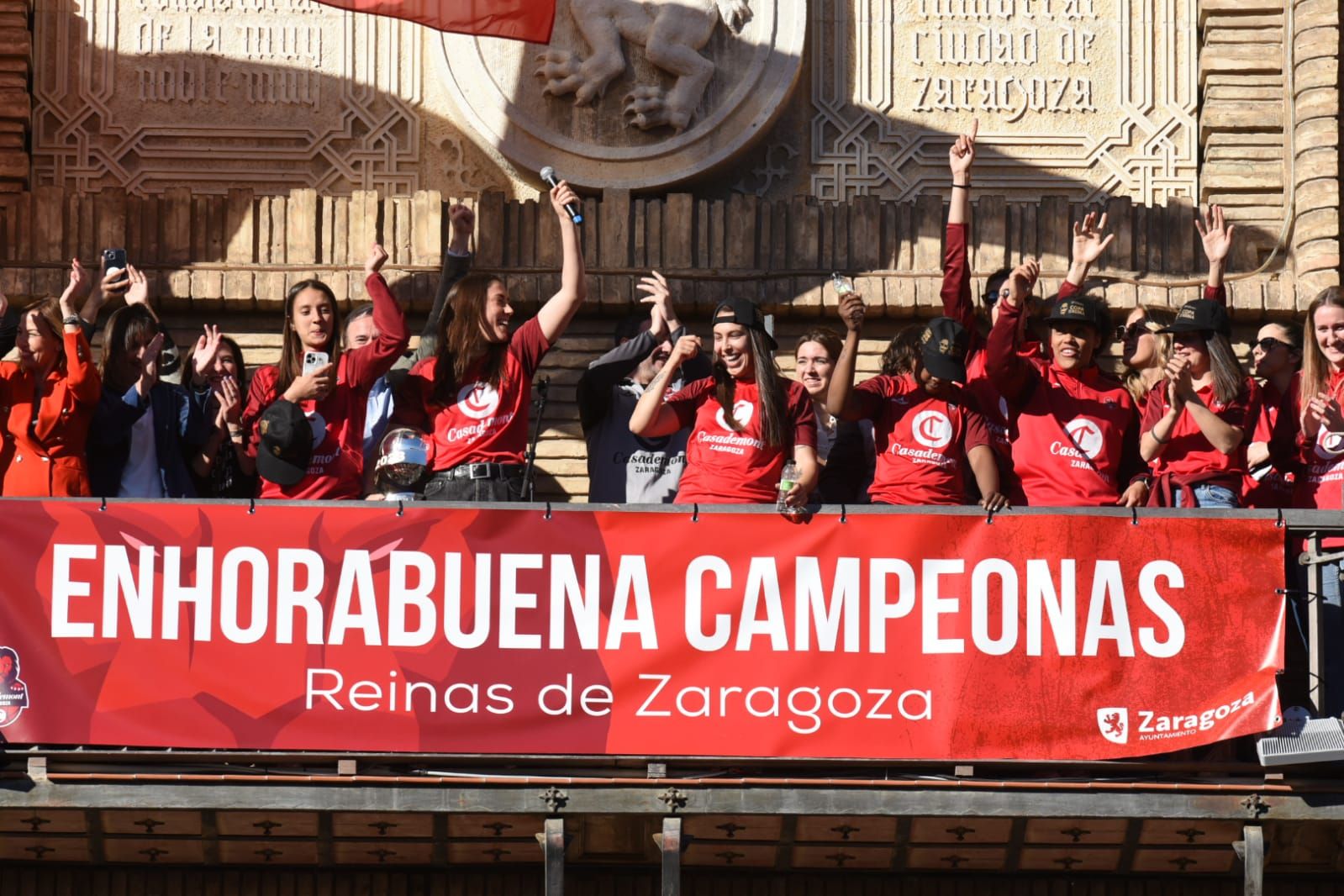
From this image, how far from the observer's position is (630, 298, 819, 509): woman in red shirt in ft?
34.0

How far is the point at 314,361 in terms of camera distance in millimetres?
10516

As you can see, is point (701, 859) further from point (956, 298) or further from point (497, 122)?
point (497, 122)

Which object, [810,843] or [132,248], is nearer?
[810,843]

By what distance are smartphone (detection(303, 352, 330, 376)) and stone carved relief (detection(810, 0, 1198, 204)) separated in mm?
4403

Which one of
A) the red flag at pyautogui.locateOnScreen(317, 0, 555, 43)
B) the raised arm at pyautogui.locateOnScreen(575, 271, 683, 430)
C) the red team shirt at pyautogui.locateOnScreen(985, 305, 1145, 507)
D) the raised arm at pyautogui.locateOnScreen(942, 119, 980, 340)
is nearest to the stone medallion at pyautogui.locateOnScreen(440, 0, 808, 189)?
the red flag at pyautogui.locateOnScreen(317, 0, 555, 43)

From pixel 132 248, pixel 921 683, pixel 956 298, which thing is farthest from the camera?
pixel 132 248

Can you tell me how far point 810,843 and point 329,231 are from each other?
474 centimetres

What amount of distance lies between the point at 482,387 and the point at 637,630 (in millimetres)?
1335

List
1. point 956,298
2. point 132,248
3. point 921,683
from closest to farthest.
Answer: point 921,683, point 956,298, point 132,248

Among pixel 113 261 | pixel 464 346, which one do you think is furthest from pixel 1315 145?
pixel 113 261

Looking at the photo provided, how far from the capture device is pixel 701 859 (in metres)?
10.7

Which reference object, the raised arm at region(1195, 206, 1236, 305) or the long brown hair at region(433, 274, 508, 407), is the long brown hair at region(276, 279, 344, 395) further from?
the raised arm at region(1195, 206, 1236, 305)

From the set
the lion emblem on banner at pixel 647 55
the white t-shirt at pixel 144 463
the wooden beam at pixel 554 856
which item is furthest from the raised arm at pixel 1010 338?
the white t-shirt at pixel 144 463

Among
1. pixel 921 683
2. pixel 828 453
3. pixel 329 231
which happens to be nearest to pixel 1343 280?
pixel 828 453
